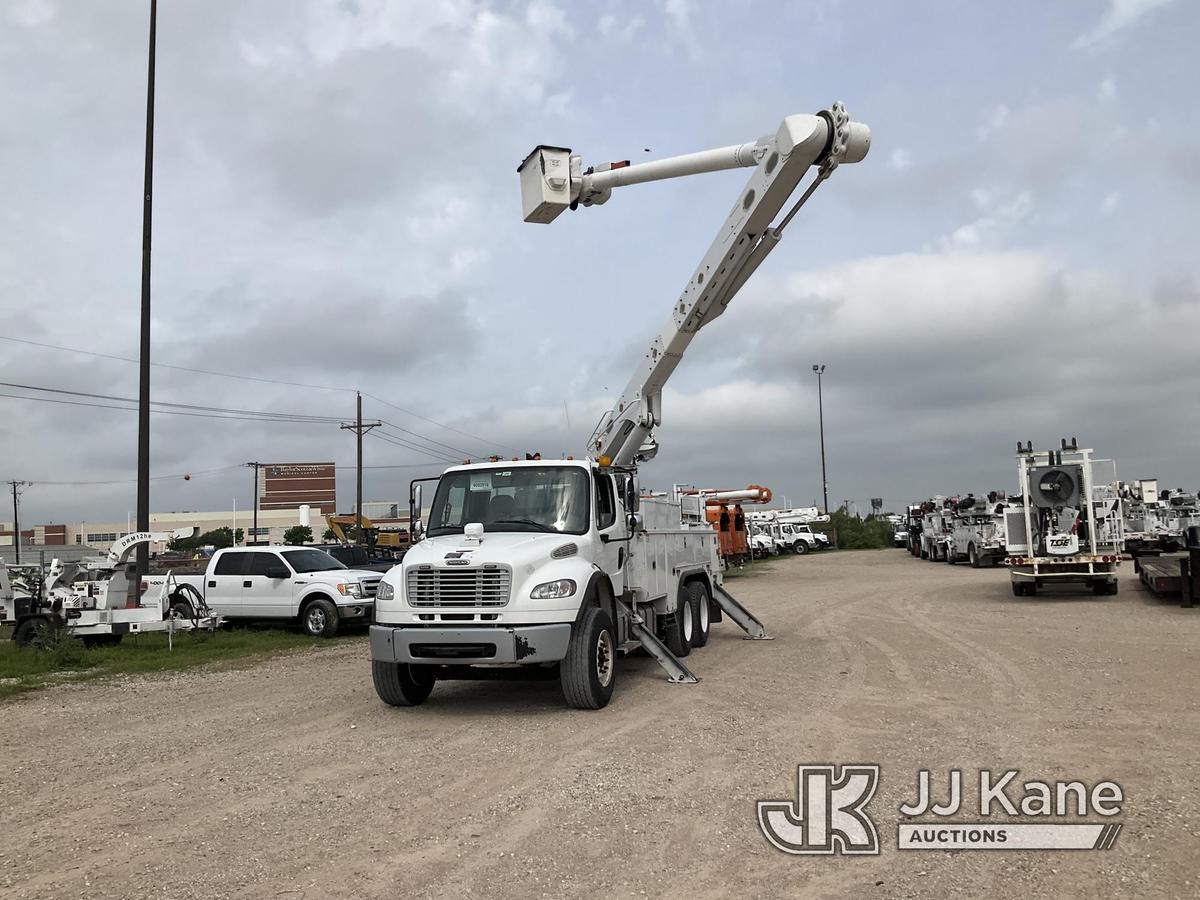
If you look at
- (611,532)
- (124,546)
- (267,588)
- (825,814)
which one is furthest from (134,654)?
(825,814)

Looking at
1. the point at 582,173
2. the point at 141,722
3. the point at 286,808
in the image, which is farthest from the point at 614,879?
the point at 582,173

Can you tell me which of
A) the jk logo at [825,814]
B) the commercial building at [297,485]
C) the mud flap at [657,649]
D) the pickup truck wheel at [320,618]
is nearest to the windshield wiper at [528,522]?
the mud flap at [657,649]

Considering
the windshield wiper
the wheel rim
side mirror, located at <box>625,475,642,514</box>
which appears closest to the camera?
the wheel rim

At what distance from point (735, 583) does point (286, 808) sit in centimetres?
2514

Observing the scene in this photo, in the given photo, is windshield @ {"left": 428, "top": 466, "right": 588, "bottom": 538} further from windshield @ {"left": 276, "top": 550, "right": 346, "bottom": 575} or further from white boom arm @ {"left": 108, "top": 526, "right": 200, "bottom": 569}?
windshield @ {"left": 276, "top": 550, "right": 346, "bottom": 575}

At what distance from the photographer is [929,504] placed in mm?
44312

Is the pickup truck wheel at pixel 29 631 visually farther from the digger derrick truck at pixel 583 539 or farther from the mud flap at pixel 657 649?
the mud flap at pixel 657 649

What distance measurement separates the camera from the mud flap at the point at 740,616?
15.0 m

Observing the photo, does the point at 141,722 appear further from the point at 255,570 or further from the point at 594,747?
the point at 255,570

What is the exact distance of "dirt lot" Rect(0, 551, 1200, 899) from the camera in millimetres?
4789

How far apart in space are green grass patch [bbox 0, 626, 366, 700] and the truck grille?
5611mm

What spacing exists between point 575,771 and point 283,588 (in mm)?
11772

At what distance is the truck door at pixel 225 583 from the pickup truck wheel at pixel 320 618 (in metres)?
1.41

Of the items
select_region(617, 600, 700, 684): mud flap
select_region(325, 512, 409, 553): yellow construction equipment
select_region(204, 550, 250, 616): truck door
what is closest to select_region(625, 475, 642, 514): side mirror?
select_region(617, 600, 700, 684): mud flap
